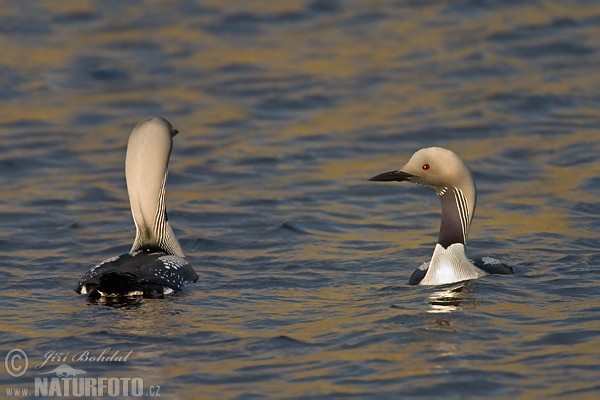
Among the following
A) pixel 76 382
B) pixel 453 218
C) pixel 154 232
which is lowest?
pixel 76 382

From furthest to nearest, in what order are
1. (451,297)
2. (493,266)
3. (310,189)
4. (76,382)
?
1. (310,189)
2. (493,266)
3. (451,297)
4. (76,382)

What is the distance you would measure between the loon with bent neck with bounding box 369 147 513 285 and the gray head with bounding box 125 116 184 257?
1888 millimetres

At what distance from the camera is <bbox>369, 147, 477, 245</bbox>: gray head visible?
7.66m

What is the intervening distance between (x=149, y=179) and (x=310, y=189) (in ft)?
10.4

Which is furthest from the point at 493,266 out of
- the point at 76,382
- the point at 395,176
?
the point at 76,382

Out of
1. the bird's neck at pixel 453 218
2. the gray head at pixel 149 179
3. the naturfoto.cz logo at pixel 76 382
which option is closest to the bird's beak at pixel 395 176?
the bird's neck at pixel 453 218

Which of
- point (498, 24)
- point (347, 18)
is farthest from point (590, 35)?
point (347, 18)

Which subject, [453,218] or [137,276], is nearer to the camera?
[137,276]

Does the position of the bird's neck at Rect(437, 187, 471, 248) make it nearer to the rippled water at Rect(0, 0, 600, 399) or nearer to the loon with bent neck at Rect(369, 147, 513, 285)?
the loon with bent neck at Rect(369, 147, 513, 285)

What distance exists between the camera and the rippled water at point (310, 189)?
632 centimetres

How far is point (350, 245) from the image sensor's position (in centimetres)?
955

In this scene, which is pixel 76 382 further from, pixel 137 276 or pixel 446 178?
pixel 446 178

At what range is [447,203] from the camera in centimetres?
785

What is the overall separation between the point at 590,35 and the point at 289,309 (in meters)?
10.7
